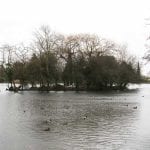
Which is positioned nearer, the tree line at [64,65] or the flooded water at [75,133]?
the flooded water at [75,133]

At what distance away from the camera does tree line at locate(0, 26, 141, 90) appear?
81.0 m

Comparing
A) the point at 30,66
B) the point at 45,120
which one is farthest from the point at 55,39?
the point at 45,120

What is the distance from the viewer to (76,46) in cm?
8650

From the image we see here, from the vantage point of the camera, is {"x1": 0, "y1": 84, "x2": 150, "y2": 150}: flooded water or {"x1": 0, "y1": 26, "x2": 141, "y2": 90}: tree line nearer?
{"x1": 0, "y1": 84, "x2": 150, "y2": 150}: flooded water

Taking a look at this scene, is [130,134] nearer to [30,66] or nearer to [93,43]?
[30,66]

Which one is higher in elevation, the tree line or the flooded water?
the tree line

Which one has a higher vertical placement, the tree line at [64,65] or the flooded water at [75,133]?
the tree line at [64,65]

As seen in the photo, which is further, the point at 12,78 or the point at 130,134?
the point at 12,78

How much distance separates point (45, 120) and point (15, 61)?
194 ft

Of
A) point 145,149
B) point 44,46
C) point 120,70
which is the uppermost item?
point 44,46

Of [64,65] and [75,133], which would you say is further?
[64,65]

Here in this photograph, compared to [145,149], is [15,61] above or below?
above

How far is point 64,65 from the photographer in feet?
277

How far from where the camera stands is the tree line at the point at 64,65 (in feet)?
266
